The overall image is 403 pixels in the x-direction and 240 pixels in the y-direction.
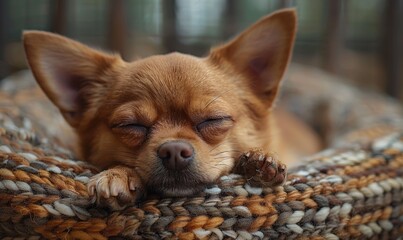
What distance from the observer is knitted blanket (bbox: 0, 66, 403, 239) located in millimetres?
1500

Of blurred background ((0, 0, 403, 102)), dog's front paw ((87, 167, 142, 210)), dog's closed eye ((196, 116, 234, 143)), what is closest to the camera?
dog's front paw ((87, 167, 142, 210))

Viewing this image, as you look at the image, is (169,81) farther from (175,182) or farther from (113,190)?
(113,190)

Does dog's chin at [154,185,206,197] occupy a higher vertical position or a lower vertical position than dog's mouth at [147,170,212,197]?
lower

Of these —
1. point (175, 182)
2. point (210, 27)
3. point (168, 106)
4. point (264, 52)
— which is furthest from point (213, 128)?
point (210, 27)

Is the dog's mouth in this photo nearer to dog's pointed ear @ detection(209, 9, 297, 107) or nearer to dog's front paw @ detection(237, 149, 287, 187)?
dog's front paw @ detection(237, 149, 287, 187)

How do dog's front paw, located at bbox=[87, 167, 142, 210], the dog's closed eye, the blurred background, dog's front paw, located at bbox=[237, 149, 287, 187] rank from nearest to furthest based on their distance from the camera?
dog's front paw, located at bbox=[87, 167, 142, 210], dog's front paw, located at bbox=[237, 149, 287, 187], the dog's closed eye, the blurred background

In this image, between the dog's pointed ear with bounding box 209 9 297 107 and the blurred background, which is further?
the blurred background

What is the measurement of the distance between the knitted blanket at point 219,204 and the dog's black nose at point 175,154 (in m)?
0.12

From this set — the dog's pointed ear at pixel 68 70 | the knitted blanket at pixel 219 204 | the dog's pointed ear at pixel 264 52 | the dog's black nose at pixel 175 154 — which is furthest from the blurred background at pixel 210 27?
the dog's black nose at pixel 175 154

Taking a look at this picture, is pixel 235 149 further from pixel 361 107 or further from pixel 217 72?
pixel 361 107

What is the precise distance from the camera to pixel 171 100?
189 cm

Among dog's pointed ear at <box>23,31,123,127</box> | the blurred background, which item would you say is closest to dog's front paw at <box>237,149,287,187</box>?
dog's pointed ear at <box>23,31,123,127</box>

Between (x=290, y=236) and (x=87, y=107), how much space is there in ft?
3.56

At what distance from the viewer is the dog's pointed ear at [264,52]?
7.04 feet
